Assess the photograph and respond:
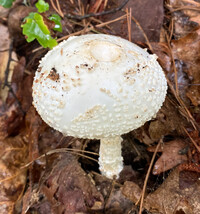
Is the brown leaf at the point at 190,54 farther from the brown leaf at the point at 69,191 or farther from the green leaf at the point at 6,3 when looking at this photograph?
the green leaf at the point at 6,3

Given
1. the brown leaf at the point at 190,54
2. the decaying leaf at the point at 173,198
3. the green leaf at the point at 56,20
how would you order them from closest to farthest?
1. the decaying leaf at the point at 173,198
2. the brown leaf at the point at 190,54
3. the green leaf at the point at 56,20

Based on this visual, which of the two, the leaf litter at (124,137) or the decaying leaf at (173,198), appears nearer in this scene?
the decaying leaf at (173,198)

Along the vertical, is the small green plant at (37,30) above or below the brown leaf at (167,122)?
above

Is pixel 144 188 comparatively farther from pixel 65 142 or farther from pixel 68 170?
pixel 65 142

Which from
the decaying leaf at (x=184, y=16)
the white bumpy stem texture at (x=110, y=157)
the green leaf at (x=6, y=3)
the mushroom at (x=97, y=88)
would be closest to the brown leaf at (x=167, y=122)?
the white bumpy stem texture at (x=110, y=157)

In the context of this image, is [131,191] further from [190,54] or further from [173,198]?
[190,54]

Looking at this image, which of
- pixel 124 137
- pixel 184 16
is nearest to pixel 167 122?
pixel 124 137

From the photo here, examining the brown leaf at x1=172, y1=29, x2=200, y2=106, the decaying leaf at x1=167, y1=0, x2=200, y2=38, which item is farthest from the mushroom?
the decaying leaf at x1=167, y1=0, x2=200, y2=38
